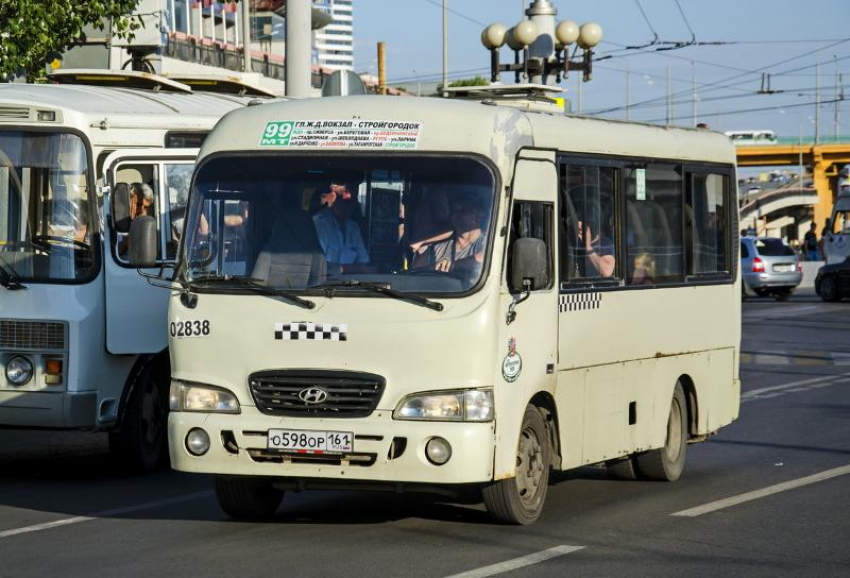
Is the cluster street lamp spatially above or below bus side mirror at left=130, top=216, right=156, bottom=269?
above

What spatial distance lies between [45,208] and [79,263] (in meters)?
0.47

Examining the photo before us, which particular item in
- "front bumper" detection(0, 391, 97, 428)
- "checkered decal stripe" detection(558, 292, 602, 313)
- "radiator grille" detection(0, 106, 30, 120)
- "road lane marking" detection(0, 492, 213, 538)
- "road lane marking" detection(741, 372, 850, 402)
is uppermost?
"radiator grille" detection(0, 106, 30, 120)

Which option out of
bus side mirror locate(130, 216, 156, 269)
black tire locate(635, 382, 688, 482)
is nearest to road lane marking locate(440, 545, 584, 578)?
bus side mirror locate(130, 216, 156, 269)

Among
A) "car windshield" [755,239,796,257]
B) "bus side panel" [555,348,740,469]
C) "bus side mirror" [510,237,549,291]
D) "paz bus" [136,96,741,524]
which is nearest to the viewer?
"paz bus" [136,96,741,524]

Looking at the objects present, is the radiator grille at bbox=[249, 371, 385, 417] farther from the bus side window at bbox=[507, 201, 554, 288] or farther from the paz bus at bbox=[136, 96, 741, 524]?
the bus side window at bbox=[507, 201, 554, 288]

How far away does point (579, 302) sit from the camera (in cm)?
1062

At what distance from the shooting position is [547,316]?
33.1 ft

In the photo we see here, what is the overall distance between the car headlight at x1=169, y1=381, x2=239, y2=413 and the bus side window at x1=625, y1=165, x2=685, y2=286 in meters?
3.23

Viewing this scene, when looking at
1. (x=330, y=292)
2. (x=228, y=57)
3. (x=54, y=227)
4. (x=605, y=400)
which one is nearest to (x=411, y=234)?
(x=330, y=292)

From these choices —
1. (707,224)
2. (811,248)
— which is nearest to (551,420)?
(707,224)

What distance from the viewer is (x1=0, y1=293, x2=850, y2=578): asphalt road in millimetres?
8594

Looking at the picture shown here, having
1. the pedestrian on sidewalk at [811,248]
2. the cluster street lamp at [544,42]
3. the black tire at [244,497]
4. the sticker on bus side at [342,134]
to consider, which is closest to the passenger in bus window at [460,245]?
the sticker on bus side at [342,134]

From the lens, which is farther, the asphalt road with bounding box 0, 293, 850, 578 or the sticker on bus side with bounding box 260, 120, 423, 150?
the sticker on bus side with bounding box 260, 120, 423, 150

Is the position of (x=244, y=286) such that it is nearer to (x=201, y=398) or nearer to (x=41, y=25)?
(x=201, y=398)
